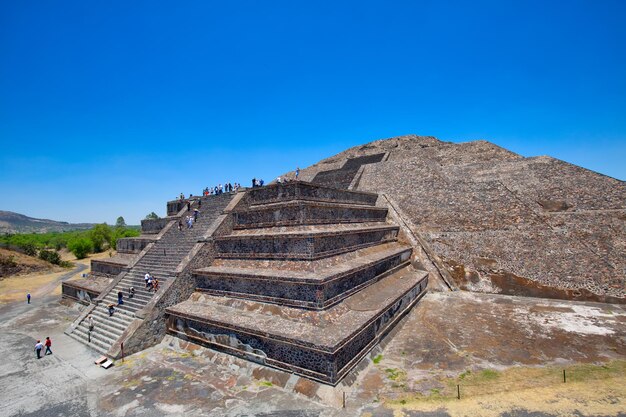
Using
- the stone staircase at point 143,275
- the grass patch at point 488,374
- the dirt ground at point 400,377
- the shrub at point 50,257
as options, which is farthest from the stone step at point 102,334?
the shrub at point 50,257

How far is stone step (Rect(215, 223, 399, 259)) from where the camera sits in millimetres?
9422

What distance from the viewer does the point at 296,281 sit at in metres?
8.37

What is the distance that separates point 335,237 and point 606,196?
1416cm

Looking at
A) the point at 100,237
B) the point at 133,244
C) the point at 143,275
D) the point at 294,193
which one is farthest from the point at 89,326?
the point at 100,237

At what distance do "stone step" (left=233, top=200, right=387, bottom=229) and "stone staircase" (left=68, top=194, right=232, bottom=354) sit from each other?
91.0 inches

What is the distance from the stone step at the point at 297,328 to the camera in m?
6.91

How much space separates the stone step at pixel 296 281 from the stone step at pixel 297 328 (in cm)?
24

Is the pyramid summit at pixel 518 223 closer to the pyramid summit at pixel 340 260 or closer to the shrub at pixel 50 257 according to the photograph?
the pyramid summit at pixel 340 260

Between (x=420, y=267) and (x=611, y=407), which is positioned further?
(x=420, y=267)

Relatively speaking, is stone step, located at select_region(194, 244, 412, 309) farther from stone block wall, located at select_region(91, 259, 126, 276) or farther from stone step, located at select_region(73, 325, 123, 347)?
stone block wall, located at select_region(91, 259, 126, 276)

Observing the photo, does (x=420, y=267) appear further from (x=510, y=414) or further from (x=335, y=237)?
(x=510, y=414)

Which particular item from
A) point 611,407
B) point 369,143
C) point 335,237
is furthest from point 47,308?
point 369,143

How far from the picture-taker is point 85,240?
135 ft

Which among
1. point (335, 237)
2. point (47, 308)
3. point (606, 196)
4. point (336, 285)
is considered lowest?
point (47, 308)
